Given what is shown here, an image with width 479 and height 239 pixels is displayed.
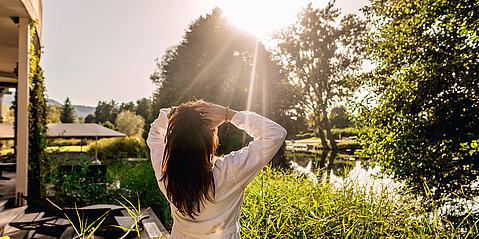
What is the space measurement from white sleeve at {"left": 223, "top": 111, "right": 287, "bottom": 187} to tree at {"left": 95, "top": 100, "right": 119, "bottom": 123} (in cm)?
4298

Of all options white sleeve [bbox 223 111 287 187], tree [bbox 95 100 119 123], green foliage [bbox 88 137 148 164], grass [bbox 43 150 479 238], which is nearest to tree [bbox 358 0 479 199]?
grass [bbox 43 150 479 238]

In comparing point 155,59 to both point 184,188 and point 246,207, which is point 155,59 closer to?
point 246,207

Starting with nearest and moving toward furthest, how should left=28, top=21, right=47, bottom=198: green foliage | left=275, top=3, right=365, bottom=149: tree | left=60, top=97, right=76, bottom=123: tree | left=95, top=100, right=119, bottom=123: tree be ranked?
Result: 1. left=28, top=21, right=47, bottom=198: green foliage
2. left=275, top=3, right=365, bottom=149: tree
3. left=60, top=97, right=76, bottom=123: tree
4. left=95, top=100, right=119, bottom=123: tree

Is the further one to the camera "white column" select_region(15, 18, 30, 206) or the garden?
"white column" select_region(15, 18, 30, 206)

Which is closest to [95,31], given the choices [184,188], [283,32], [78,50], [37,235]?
[78,50]

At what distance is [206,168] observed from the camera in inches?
59.9

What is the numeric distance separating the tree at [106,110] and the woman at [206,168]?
4290cm

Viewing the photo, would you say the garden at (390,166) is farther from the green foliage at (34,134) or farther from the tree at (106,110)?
the tree at (106,110)

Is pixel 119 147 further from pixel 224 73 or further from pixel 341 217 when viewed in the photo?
pixel 341 217

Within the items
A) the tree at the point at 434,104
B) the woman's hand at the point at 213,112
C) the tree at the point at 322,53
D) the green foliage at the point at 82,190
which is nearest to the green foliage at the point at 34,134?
the green foliage at the point at 82,190

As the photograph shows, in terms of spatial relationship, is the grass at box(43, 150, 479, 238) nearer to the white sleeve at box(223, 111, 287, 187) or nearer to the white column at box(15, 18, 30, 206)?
the white sleeve at box(223, 111, 287, 187)

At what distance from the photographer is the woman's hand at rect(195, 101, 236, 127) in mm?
1594

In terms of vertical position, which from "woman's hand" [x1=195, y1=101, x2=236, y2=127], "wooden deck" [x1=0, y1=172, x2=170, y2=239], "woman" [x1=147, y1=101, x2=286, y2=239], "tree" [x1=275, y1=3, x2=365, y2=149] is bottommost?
"wooden deck" [x1=0, y1=172, x2=170, y2=239]

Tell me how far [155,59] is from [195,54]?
6.29 metres
